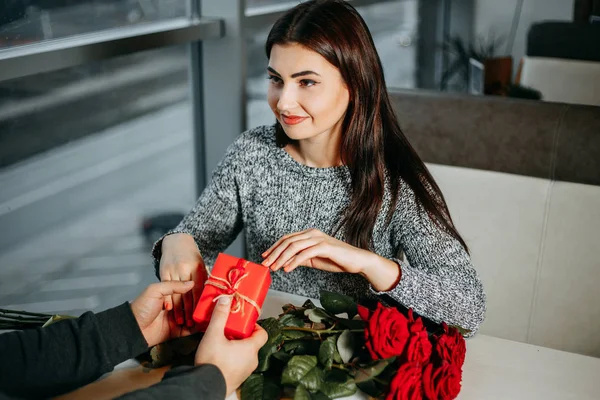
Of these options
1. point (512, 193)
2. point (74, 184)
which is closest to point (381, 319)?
point (512, 193)

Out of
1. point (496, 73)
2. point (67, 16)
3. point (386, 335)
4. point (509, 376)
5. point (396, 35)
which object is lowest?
point (509, 376)

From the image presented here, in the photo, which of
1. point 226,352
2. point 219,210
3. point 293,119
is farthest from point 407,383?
point 219,210

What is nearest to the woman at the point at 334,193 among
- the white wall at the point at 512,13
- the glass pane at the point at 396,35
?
the glass pane at the point at 396,35

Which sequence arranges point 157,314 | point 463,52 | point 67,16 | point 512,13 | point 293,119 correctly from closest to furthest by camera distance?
point 157,314
point 293,119
point 67,16
point 512,13
point 463,52

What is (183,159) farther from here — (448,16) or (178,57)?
(448,16)

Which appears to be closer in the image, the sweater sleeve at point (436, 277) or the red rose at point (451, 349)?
the red rose at point (451, 349)

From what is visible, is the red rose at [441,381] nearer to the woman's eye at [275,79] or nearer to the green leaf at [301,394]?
the green leaf at [301,394]

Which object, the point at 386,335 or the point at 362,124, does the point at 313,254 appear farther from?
the point at 362,124

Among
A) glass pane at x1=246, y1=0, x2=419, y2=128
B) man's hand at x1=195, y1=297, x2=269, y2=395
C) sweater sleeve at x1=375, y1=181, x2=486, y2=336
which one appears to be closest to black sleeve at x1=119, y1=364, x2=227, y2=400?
man's hand at x1=195, y1=297, x2=269, y2=395

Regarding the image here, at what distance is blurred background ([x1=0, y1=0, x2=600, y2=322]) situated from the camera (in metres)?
1.79

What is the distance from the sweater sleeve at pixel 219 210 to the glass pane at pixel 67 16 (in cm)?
A: 61

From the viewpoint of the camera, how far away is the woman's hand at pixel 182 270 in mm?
1158

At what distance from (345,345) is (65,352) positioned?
42 cm

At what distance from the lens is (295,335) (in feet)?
3.59
